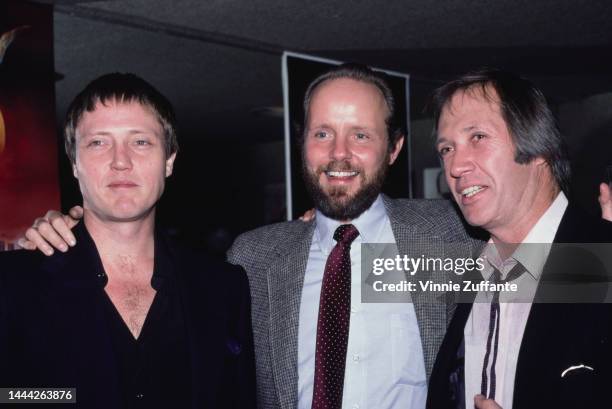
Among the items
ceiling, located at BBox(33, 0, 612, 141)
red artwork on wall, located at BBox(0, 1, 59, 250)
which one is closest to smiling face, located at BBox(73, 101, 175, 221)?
red artwork on wall, located at BBox(0, 1, 59, 250)

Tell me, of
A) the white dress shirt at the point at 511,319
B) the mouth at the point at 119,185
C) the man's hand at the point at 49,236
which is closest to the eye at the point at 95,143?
the mouth at the point at 119,185

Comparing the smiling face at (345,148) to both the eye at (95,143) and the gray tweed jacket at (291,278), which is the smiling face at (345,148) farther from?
the eye at (95,143)

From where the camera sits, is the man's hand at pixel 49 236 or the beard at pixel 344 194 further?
the beard at pixel 344 194

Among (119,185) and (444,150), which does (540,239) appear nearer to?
(444,150)

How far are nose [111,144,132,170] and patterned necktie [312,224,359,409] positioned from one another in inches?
32.3

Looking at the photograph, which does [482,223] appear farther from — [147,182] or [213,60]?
[213,60]

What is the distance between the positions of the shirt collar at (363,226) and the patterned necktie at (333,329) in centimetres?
9

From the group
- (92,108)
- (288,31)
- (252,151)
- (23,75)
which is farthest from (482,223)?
(252,151)

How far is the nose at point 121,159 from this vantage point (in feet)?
6.62

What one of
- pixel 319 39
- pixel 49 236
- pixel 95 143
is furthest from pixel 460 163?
pixel 319 39

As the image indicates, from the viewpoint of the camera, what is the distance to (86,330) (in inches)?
74.9

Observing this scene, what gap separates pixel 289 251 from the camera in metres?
2.47

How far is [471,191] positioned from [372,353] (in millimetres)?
687

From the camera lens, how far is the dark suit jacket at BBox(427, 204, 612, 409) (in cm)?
158
